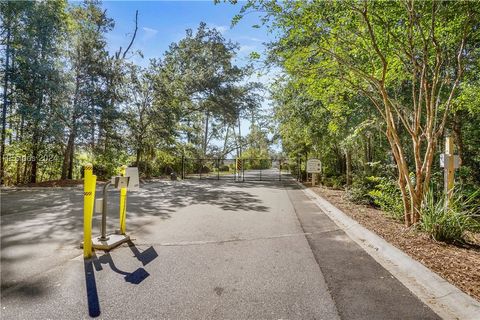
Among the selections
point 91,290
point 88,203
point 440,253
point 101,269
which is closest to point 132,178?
point 88,203

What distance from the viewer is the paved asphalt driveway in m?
2.72

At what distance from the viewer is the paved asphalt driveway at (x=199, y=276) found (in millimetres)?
2725

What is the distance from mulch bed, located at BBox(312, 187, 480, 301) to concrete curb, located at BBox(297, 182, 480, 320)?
0.13 metres

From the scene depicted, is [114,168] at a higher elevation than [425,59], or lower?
lower

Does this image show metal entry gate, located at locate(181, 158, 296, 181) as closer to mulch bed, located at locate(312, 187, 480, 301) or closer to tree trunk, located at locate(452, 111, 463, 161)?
tree trunk, located at locate(452, 111, 463, 161)

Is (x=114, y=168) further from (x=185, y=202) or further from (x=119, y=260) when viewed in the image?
(x=119, y=260)

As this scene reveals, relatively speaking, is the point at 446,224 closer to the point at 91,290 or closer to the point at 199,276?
the point at 199,276

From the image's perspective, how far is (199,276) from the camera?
11.5 ft

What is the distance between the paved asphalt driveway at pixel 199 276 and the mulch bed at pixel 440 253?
0.62 meters

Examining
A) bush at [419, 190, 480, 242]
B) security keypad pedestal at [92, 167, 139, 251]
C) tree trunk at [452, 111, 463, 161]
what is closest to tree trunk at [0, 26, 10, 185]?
security keypad pedestal at [92, 167, 139, 251]

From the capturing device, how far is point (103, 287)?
317cm

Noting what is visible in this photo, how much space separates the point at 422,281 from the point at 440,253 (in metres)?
1.15

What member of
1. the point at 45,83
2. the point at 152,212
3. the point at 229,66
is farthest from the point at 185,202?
the point at 229,66

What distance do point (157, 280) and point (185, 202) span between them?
6.63 metres
